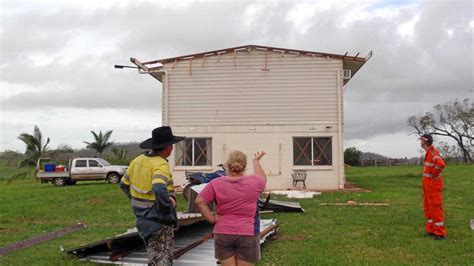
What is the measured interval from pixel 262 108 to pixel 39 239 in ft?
37.1

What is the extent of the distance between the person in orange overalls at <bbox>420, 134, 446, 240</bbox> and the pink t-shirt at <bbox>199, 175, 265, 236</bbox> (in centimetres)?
487

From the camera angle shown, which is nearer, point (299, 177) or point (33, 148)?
point (299, 177)

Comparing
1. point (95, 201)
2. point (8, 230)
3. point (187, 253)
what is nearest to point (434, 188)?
point (187, 253)

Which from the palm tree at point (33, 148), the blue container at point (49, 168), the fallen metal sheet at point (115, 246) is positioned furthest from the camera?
the palm tree at point (33, 148)

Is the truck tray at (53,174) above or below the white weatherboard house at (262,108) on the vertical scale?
below

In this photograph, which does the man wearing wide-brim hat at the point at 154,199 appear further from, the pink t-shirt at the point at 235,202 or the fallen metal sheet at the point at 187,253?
the fallen metal sheet at the point at 187,253

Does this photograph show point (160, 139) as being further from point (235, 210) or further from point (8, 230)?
point (8, 230)

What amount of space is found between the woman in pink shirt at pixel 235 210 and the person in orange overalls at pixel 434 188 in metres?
4.84

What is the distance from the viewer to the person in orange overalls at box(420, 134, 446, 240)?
27.2ft

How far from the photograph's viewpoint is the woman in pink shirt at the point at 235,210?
4.48 metres

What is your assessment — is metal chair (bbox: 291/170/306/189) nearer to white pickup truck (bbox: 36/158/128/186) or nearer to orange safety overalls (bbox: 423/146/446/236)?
orange safety overalls (bbox: 423/146/446/236)

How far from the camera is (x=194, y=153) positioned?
760 inches

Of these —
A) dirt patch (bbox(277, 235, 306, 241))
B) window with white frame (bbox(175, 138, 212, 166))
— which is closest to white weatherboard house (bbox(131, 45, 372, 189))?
window with white frame (bbox(175, 138, 212, 166))

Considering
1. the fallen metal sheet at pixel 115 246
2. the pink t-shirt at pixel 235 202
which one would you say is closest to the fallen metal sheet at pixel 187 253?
the fallen metal sheet at pixel 115 246
